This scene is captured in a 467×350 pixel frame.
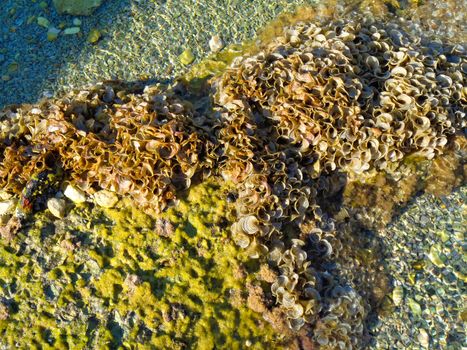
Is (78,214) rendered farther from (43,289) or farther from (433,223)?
(433,223)

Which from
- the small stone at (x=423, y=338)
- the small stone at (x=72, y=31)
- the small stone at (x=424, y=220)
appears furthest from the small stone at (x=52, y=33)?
the small stone at (x=423, y=338)

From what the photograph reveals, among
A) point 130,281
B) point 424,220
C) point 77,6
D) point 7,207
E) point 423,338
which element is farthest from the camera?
point 77,6

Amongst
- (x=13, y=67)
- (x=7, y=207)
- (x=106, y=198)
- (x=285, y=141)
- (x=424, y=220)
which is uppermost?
(x=13, y=67)

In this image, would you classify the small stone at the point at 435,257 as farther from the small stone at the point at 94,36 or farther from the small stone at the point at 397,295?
the small stone at the point at 94,36

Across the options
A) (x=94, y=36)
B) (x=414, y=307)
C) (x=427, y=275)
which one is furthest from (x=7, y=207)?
(x=427, y=275)

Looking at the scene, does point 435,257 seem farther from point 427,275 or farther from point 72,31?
point 72,31

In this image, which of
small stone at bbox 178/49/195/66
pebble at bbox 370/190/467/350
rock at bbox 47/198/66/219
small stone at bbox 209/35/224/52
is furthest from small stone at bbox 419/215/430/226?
rock at bbox 47/198/66/219

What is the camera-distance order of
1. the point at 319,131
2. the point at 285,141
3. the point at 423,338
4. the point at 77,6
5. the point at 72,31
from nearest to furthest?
1. the point at 423,338
2. the point at 319,131
3. the point at 285,141
4. the point at 72,31
5. the point at 77,6
